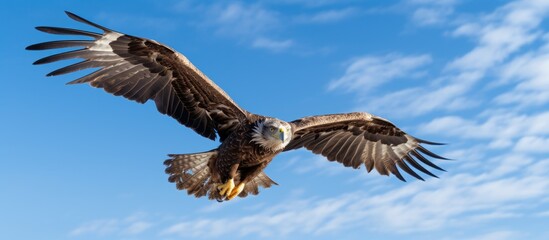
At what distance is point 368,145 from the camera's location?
12719 millimetres

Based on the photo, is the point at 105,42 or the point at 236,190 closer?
the point at 105,42

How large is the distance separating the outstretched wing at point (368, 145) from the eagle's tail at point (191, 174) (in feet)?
5.19

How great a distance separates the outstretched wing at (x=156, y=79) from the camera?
9.85 metres

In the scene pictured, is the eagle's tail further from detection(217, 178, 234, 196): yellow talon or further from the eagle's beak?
the eagle's beak

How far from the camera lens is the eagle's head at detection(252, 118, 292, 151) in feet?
31.5

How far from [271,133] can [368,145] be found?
3.51 metres

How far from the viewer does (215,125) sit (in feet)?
34.6

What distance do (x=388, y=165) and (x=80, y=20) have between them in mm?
5991

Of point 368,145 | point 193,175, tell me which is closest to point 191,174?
point 193,175

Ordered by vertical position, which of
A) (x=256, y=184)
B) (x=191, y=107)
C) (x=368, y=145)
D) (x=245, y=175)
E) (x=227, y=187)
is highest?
Result: (x=368, y=145)

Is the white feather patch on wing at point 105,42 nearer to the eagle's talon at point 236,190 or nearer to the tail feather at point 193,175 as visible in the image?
the tail feather at point 193,175

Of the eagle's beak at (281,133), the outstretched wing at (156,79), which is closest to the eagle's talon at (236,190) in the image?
the outstretched wing at (156,79)

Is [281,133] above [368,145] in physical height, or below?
below

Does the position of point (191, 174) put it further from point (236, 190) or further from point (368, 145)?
point (368, 145)
